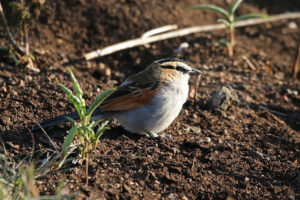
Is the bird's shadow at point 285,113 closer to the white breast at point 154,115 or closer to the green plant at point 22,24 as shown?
the white breast at point 154,115

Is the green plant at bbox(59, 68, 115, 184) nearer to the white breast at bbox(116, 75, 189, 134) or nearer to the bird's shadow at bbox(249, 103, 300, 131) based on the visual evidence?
the white breast at bbox(116, 75, 189, 134)

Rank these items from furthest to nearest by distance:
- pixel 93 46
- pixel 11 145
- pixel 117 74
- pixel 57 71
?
pixel 93 46
pixel 117 74
pixel 57 71
pixel 11 145

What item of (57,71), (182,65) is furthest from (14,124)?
(182,65)

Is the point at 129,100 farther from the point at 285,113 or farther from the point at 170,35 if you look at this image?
the point at 170,35

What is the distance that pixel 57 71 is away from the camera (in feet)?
26.4

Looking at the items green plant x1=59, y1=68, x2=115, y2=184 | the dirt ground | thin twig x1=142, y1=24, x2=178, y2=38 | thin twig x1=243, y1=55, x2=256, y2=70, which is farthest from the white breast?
thin twig x1=243, y1=55, x2=256, y2=70

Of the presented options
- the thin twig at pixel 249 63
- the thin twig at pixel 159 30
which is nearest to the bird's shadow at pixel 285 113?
the thin twig at pixel 249 63

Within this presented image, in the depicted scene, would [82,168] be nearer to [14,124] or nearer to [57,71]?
[14,124]

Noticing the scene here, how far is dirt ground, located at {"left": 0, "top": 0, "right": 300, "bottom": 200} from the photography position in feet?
18.0

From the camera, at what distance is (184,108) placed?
7543 millimetres

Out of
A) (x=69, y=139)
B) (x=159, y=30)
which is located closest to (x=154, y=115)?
(x=69, y=139)

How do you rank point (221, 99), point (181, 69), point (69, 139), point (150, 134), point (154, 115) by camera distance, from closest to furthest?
point (69, 139)
point (154, 115)
point (150, 134)
point (181, 69)
point (221, 99)

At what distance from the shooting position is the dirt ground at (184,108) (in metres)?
5.50

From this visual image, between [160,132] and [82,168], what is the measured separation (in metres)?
1.82
